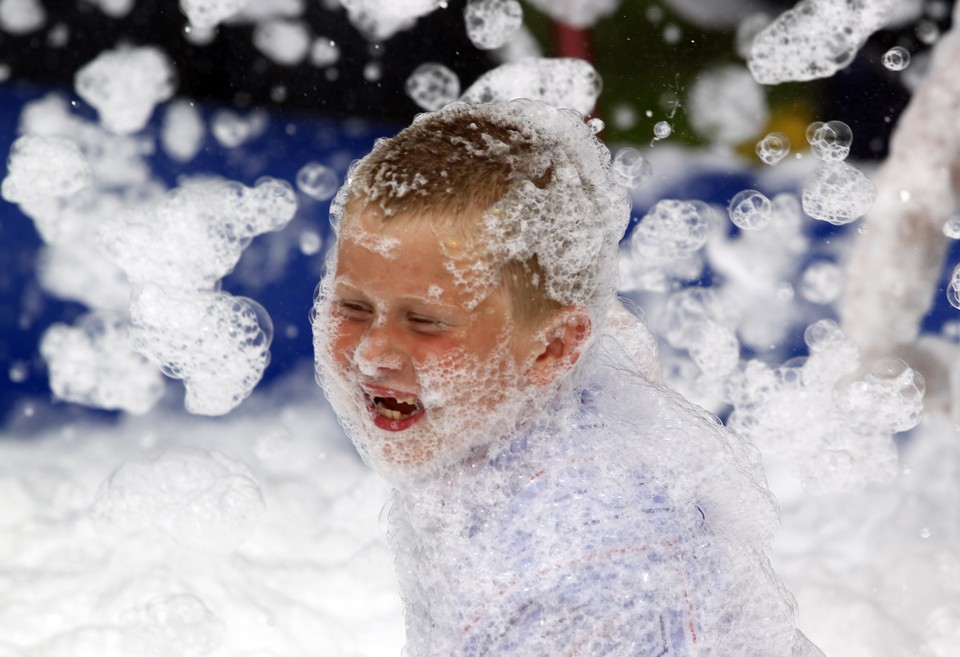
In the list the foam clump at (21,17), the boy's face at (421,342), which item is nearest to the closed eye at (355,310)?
the boy's face at (421,342)

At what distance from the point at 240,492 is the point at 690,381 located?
80cm

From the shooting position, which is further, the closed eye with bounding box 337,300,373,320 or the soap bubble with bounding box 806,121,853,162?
the soap bubble with bounding box 806,121,853,162

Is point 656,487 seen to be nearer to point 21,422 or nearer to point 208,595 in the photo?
point 208,595

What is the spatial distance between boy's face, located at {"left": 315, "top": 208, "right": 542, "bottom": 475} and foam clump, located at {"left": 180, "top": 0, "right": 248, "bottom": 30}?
3.46ft

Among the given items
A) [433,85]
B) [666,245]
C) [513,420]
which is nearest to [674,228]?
[666,245]

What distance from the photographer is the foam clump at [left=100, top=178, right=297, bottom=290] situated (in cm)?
194

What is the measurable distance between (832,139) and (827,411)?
447 mm

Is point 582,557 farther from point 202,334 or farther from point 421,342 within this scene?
point 202,334

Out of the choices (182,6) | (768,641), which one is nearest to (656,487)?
(768,641)

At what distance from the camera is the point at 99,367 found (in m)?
2.11

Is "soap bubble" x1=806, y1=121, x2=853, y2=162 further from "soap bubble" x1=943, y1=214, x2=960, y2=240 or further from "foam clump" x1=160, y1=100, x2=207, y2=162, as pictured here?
"foam clump" x1=160, y1=100, x2=207, y2=162

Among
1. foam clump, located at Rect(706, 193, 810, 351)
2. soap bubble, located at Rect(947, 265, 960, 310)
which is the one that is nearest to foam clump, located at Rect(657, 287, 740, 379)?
foam clump, located at Rect(706, 193, 810, 351)

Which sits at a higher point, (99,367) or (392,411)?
(392,411)

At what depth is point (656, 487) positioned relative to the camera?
1070 mm
